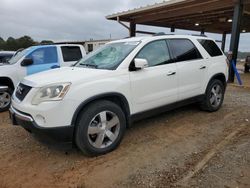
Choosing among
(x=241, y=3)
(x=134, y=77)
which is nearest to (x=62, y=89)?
(x=134, y=77)

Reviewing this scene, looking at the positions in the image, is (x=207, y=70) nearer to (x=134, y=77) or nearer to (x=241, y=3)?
(x=134, y=77)

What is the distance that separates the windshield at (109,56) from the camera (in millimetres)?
3985

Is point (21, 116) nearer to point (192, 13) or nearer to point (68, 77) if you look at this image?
point (68, 77)

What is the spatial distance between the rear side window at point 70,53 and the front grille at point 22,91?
3.79m

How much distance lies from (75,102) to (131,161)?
3.77ft

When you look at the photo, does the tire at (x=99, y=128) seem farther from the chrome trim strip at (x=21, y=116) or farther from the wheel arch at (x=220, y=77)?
the wheel arch at (x=220, y=77)

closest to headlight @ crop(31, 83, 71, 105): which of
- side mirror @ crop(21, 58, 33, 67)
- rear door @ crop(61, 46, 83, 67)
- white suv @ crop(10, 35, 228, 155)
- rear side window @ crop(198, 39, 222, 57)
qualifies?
white suv @ crop(10, 35, 228, 155)

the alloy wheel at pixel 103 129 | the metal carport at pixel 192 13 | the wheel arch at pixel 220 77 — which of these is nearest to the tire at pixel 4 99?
the alloy wheel at pixel 103 129

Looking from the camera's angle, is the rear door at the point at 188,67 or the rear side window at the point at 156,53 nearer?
the rear side window at the point at 156,53

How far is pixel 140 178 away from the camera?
2.98 meters

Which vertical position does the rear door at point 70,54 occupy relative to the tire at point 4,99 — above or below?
above

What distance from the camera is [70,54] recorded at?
25.1ft

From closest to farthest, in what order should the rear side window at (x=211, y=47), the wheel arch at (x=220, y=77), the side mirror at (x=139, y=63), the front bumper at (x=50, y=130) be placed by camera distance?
1. the front bumper at (x=50, y=130)
2. the side mirror at (x=139, y=63)
3. the rear side window at (x=211, y=47)
4. the wheel arch at (x=220, y=77)

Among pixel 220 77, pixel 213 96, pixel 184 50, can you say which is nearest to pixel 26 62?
pixel 184 50
